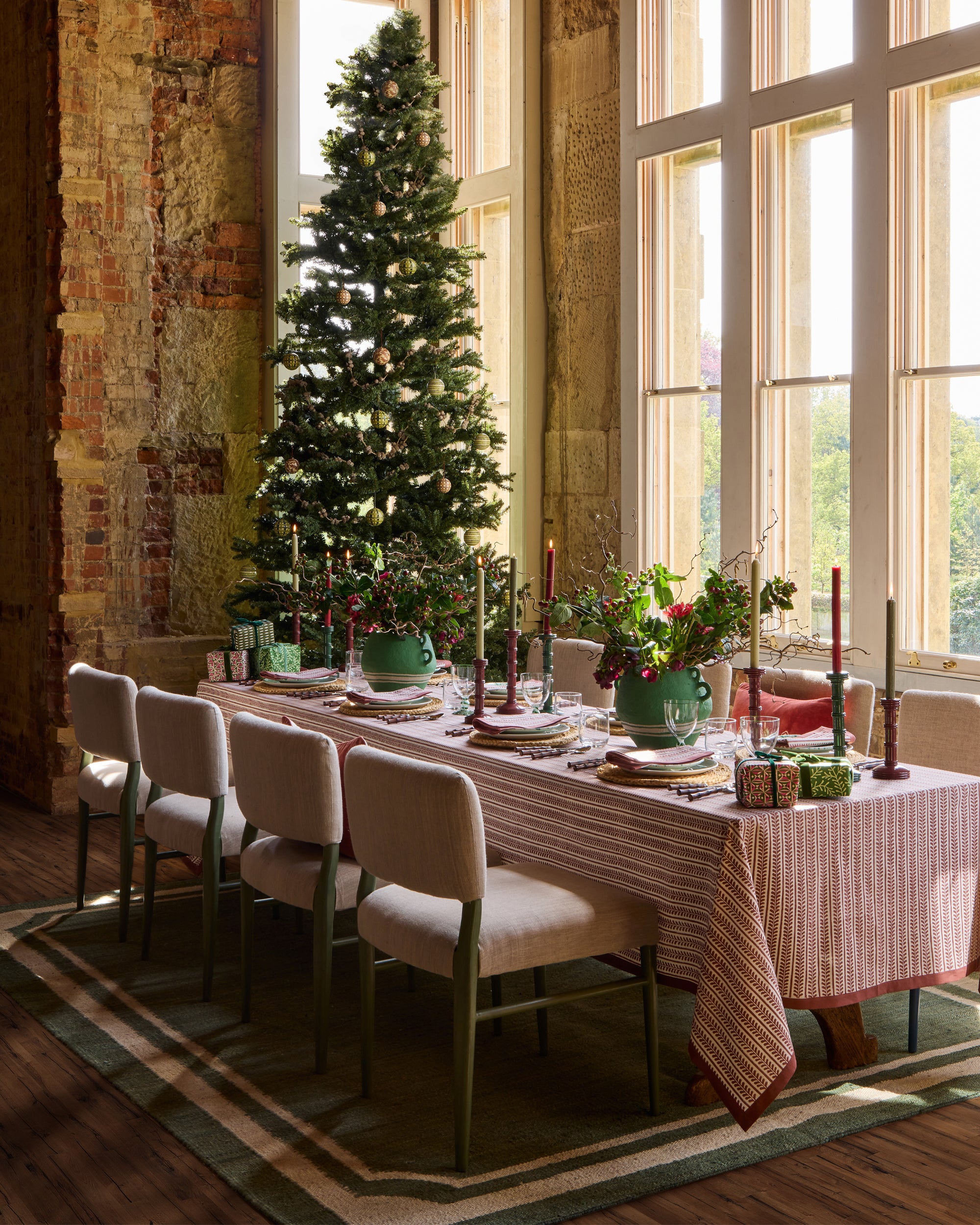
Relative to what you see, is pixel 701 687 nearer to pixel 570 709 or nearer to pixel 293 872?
pixel 570 709

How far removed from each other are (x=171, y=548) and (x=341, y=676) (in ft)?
8.20

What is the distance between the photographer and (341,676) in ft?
17.1

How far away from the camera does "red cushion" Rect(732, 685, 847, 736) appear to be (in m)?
4.23

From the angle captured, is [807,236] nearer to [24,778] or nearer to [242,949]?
[242,949]

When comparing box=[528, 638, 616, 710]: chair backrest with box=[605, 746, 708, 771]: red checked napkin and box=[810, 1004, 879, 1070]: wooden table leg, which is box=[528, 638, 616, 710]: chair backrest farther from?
box=[810, 1004, 879, 1070]: wooden table leg

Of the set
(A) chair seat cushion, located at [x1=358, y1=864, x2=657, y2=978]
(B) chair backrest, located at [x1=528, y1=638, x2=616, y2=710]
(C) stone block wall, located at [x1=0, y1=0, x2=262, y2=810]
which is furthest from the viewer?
(C) stone block wall, located at [x1=0, y1=0, x2=262, y2=810]

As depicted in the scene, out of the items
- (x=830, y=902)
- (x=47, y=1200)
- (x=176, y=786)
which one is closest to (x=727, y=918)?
(x=830, y=902)

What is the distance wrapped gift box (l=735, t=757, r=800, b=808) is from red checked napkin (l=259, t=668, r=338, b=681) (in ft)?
7.73

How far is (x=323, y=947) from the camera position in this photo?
3480 millimetres

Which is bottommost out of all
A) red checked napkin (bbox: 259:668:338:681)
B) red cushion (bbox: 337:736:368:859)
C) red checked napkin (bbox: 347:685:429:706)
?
red cushion (bbox: 337:736:368:859)

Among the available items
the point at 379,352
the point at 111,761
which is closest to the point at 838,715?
the point at 111,761

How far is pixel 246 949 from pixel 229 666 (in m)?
1.69

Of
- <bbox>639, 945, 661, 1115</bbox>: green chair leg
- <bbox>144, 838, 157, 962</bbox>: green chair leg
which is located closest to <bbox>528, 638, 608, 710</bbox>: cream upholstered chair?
<bbox>144, 838, 157, 962</bbox>: green chair leg

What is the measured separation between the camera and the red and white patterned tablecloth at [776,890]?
294cm
